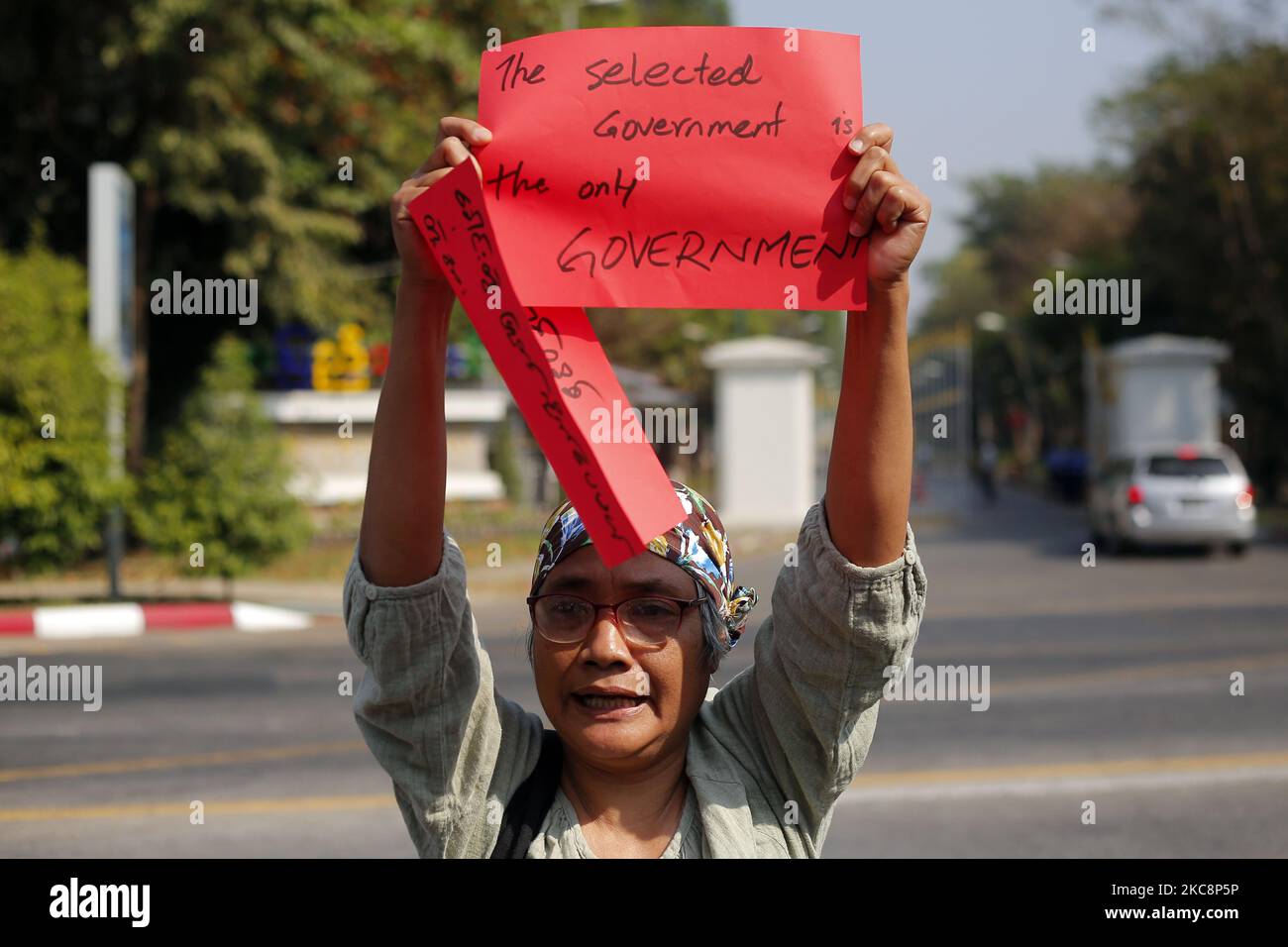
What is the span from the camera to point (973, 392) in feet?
279

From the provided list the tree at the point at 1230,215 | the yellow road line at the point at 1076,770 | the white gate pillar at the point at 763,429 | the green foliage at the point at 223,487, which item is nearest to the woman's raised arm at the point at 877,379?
the yellow road line at the point at 1076,770

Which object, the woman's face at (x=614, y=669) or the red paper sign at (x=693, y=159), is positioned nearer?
the red paper sign at (x=693, y=159)

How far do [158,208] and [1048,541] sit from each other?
15245 millimetres

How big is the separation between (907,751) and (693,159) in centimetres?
602

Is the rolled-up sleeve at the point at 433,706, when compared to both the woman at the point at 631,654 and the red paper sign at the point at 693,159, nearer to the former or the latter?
the woman at the point at 631,654

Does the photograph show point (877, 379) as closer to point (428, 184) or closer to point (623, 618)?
point (623, 618)

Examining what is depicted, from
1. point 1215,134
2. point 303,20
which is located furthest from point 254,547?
point 1215,134

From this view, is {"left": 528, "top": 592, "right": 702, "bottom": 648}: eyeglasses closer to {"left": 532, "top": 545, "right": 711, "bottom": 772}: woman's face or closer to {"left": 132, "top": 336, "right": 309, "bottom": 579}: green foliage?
{"left": 532, "top": 545, "right": 711, "bottom": 772}: woman's face

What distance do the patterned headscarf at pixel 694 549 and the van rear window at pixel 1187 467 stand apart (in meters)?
20.6

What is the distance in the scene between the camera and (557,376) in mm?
1729

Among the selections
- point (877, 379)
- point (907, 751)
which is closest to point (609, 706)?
point (877, 379)

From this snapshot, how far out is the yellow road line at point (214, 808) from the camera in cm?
623
